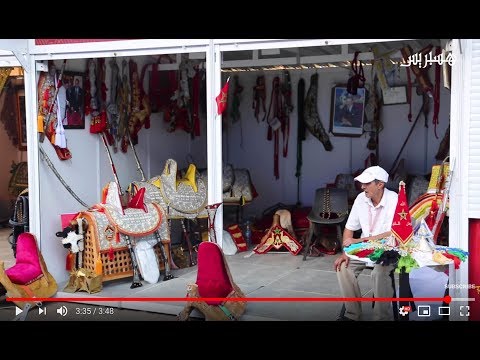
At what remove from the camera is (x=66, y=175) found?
6113mm

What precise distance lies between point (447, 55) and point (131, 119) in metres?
3.54

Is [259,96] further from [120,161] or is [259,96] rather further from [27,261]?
[27,261]

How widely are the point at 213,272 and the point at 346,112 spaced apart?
4.08 metres

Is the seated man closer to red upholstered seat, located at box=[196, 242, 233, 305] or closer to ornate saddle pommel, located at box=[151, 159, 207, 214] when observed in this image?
red upholstered seat, located at box=[196, 242, 233, 305]

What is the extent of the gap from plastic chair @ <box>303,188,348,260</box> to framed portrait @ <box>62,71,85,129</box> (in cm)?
250

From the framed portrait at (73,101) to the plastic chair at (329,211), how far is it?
8.19 feet

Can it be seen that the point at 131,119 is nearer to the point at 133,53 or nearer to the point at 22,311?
the point at 133,53

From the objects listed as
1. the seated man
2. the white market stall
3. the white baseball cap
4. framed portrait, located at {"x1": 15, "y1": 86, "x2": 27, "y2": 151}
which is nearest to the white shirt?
the seated man

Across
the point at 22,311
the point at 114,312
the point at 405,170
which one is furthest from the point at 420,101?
the point at 22,311

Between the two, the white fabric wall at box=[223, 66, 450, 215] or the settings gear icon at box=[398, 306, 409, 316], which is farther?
the white fabric wall at box=[223, 66, 450, 215]

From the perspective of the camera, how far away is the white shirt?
14.8ft

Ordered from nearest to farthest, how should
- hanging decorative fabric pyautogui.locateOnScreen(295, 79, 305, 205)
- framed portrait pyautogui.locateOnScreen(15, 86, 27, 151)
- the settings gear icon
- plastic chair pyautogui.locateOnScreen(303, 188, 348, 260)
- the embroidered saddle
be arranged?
1. the settings gear icon
2. the embroidered saddle
3. plastic chair pyautogui.locateOnScreen(303, 188, 348, 260)
4. hanging decorative fabric pyautogui.locateOnScreen(295, 79, 305, 205)
5. framed portrait pyautogui.locateOnScreen(15, 86, 27, 151)

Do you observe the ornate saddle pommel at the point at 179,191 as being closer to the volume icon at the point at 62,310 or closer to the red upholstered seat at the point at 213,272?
the volume icon at the point at 62,310

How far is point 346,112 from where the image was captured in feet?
27.0
